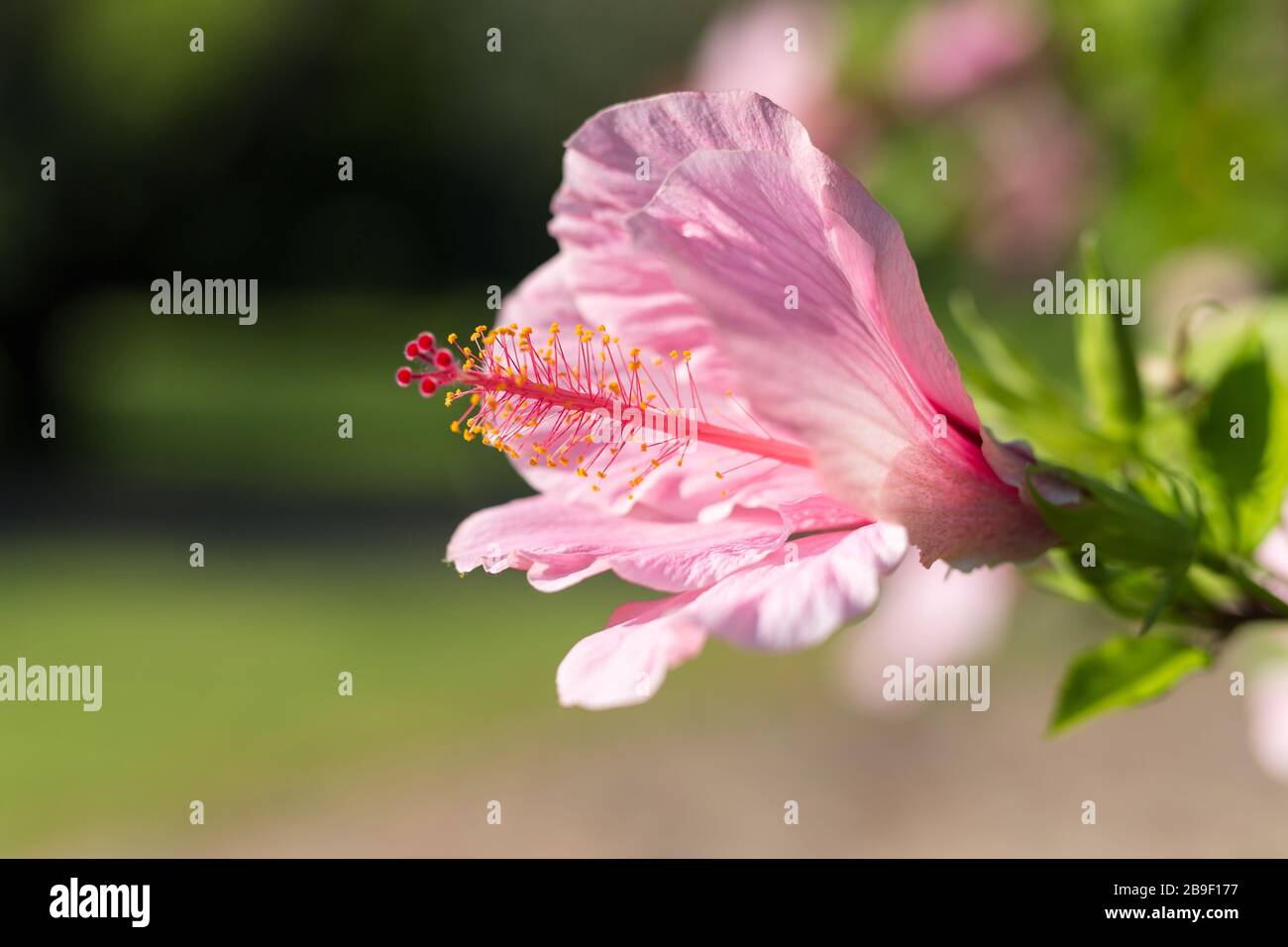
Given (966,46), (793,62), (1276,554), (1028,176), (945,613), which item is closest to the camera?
(1276,554)

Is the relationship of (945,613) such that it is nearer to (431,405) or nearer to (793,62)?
(793,62)

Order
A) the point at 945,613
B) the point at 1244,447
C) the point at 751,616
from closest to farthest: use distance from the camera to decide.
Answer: the point at 751,616, the point at 1244,447, the point at 945,613

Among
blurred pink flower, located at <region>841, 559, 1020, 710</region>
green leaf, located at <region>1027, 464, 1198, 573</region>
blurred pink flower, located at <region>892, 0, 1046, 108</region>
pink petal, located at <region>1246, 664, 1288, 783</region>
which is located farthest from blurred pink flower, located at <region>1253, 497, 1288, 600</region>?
blurred pink flower, located at <region>892, 0, 1046, 108</region>

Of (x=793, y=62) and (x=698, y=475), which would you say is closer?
(x=698, y=475)

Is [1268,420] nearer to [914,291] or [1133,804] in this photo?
[914,291]

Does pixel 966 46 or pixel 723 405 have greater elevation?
pixel 966 46

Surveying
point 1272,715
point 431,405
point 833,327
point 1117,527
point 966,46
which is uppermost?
point 431,405

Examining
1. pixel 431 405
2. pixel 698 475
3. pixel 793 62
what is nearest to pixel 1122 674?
pixel 698 475
